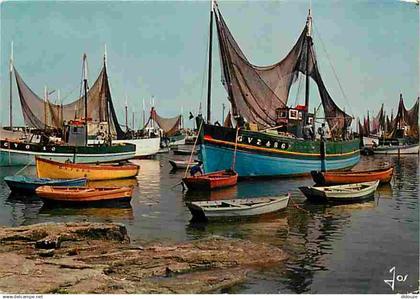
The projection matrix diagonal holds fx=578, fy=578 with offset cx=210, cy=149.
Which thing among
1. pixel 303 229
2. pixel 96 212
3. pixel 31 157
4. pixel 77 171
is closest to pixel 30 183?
pixel 77 171

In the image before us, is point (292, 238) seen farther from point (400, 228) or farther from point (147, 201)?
point (147, 201)

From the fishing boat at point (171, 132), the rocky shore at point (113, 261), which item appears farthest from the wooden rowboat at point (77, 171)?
the fishing boat at point (171, 132)

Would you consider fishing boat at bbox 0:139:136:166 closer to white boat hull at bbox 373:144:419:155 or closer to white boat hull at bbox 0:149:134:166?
white boat hull at bbox 0:149:134:166

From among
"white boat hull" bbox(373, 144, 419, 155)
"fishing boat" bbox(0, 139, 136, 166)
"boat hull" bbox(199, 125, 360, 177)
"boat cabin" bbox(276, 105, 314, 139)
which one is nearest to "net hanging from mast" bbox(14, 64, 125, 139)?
"fishing boat" bbox(0, 139, 136, 166)

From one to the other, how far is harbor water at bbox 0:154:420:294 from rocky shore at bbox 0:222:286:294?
414mm

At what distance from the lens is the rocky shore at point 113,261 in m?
6.39

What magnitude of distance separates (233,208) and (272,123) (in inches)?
279

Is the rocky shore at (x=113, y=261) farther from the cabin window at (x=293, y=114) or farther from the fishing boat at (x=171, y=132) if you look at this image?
the fishing boat at (x=171, y=132)

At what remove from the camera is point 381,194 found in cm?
1497

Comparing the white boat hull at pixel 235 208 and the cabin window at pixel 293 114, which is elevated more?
the cabin window at pixel 293 114

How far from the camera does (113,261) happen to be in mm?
7461

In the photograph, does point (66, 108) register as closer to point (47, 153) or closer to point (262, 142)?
point (47, 153)

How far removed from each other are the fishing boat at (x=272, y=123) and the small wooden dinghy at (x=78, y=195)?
10.6ft

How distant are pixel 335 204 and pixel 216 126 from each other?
516cm
